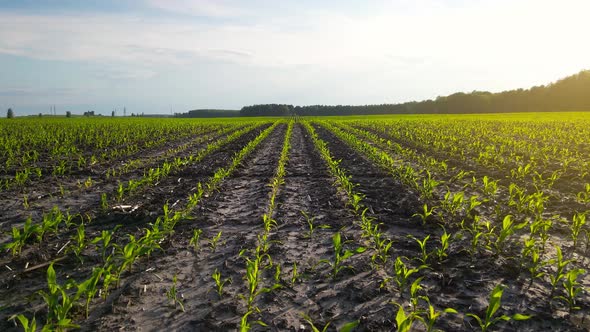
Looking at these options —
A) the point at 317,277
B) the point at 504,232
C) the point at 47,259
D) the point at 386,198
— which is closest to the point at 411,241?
the point at 504,232

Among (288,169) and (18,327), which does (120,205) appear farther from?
(288,169)

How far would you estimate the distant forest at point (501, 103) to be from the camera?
2817 inches

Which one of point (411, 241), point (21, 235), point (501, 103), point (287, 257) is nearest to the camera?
point (21, 235)

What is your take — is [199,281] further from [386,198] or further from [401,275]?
[386,198]

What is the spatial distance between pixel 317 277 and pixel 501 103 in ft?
308

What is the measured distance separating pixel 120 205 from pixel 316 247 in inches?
135

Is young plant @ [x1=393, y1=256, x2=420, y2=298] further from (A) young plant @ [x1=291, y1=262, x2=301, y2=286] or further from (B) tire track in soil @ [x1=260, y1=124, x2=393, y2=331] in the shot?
(A) young plant @ [x1=291, y1=262, x2=301, y2=286]

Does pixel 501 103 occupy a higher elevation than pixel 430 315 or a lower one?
higher

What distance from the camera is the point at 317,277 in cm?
371

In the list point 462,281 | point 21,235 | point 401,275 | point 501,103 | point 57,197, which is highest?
point 501,103

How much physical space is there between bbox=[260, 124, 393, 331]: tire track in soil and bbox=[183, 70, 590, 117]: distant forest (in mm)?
82922

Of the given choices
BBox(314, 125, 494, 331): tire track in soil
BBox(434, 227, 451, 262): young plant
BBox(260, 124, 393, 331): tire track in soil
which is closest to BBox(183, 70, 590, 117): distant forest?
BBox(314, 125, 494, 331): tire track in soil

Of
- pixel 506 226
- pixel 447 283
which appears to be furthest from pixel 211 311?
pixel 506 226

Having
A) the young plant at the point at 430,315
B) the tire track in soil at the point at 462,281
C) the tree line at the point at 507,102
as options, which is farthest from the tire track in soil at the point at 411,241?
the tree line at the point at 507,102
